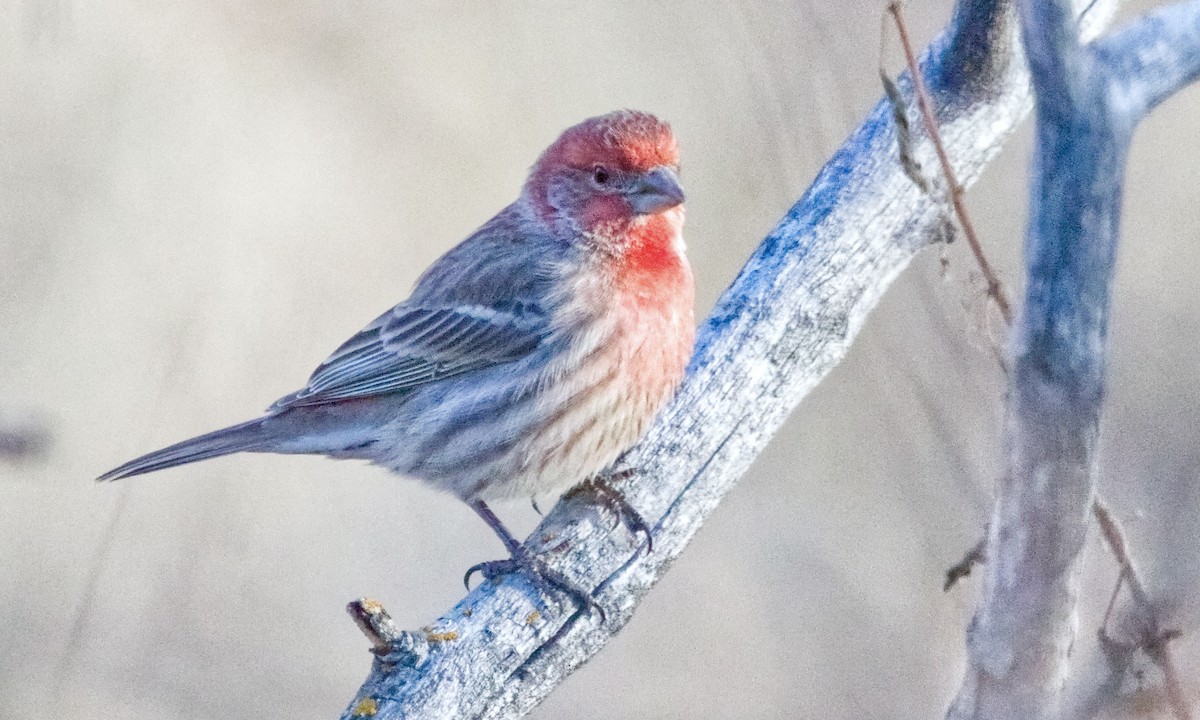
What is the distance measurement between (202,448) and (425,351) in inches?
30.5

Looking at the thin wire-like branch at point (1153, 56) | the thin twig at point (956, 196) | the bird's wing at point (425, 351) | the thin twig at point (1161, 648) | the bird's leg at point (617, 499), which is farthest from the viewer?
the bird's wing at point (425, 351)

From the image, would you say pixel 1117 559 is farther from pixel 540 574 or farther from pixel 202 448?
pixel 202 448

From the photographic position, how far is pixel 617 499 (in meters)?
3.70

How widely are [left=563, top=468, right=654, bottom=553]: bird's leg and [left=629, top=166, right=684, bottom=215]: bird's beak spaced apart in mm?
845

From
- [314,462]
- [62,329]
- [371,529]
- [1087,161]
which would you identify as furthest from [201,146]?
[1087,161]

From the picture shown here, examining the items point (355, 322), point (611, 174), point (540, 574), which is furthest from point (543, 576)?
point (355, 322)

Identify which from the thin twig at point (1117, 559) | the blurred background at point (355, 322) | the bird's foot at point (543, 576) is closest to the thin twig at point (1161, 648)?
the thin twig at point (1117, 559)

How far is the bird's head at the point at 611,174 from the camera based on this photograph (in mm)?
4082

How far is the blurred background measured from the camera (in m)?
4.89

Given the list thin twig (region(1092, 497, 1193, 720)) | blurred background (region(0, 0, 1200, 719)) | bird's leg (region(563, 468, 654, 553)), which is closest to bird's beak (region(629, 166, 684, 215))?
blurred background (region(0, 0, 1200, 719))

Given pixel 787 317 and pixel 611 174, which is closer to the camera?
pixel 787 317

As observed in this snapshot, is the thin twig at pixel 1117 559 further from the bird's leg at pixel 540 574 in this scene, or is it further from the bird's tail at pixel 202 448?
the bird's tail at pixel 202 448

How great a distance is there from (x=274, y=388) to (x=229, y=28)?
188 centimetres

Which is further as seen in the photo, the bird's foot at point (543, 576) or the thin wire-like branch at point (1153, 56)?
the bird's foot at point (543, 576)
